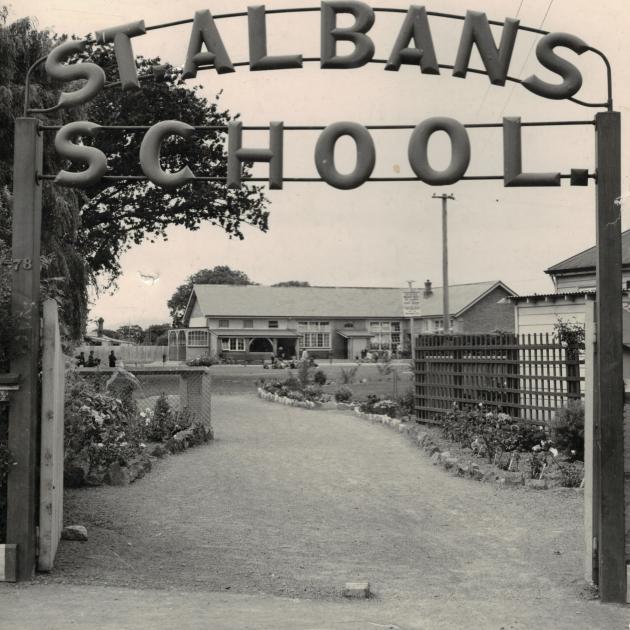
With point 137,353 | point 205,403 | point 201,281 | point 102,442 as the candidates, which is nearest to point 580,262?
point 205,403

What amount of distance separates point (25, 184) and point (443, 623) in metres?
4.35

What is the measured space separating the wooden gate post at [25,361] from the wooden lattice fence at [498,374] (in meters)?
8.97

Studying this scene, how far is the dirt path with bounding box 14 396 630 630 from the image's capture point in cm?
647

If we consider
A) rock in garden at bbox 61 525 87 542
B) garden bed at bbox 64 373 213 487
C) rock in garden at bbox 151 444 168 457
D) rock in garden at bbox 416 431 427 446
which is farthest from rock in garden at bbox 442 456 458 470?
rock in garden at bbox 61 525 87 542

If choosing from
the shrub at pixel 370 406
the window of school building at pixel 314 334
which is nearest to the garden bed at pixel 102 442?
the shrub at pixel 370 406

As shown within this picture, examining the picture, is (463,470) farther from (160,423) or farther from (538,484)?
(160,423)

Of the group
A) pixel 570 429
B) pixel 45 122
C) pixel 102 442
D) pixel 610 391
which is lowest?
pixel 102 442

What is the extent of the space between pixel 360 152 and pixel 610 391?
101 inches

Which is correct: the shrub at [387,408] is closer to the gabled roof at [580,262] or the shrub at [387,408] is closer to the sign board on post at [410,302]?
the sign board on post at [410,302]

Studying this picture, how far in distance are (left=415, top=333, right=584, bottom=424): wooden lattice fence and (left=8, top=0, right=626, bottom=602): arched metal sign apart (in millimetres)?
7244

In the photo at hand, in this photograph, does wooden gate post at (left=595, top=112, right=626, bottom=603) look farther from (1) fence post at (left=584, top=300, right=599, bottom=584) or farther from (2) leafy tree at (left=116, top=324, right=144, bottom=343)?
(2) leafy tree at (left=116, top=324, right=144, bottom=343)

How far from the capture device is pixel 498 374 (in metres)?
15.5

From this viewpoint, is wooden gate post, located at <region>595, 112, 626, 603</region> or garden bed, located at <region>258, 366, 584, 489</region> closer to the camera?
wooden gate post, located at <region>595, 112, 626, 603</region>

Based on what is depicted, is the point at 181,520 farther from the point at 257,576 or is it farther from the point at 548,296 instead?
the point at 548,296
